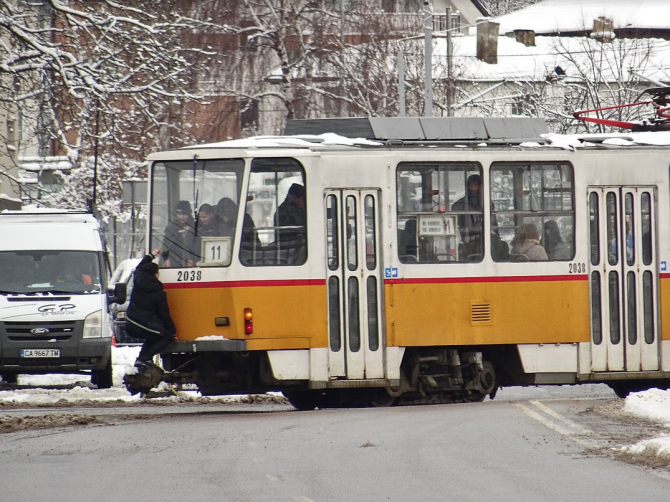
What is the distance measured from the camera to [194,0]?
32.6m

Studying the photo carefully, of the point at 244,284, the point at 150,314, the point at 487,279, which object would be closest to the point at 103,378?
the point at 150,314

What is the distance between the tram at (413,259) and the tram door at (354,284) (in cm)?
2

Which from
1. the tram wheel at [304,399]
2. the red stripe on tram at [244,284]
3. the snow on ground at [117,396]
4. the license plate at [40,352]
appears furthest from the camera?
the license plate at [40,352]

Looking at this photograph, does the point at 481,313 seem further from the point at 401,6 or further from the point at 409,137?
the point at 401,6

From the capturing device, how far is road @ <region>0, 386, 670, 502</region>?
26.5ft

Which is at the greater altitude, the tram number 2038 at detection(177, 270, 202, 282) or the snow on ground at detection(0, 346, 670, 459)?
the tram number 2038 at detection(177, 270, 202, 282)

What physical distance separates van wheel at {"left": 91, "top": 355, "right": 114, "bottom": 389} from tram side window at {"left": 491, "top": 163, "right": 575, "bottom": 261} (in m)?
6.59

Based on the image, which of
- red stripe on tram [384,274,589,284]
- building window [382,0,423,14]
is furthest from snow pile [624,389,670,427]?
building window [382,0,423,14]

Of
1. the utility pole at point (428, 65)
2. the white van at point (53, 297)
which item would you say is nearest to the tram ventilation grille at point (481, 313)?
the white van at point (53, 297)

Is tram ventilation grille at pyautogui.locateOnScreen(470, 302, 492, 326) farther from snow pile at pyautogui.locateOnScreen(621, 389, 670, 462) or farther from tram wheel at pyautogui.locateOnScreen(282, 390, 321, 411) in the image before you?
tram wheel at pyautogui.locateOnScreen(282, 390, 321, 411)

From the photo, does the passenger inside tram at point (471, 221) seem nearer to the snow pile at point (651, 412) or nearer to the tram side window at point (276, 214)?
the tram side window at point (276, 214)

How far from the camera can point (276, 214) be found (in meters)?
13.6

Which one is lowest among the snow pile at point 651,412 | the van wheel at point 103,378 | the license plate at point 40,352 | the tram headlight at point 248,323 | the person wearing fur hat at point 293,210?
the van wheel at point 103,378

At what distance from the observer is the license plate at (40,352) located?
1753 cm
